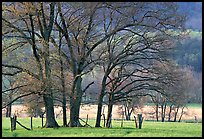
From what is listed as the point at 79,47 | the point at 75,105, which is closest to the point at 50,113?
the point at 75,105

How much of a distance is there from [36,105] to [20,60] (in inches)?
177

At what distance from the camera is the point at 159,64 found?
3550 centimetres

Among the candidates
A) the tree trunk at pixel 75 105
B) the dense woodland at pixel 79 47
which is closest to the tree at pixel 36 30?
the dense woodland at pixel 79 47

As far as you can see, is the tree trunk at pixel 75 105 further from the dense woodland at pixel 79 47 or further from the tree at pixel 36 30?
the tree at pixel 36 30

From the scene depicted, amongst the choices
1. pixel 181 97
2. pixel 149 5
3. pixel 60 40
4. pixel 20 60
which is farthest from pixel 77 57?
pixel 181 97

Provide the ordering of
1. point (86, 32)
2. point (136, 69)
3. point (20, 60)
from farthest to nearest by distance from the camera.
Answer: point (136, 69), point (86, 32), point (20, 60)

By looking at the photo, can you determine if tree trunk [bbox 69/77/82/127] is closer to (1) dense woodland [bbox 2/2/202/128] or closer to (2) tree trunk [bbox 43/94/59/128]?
(1) dense woodland [bbox 2/2/202/128]

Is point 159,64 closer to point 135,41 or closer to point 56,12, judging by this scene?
point 135,41

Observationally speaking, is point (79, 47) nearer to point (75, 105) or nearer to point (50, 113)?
point (75, 105)

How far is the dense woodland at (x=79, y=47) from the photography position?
29859mm

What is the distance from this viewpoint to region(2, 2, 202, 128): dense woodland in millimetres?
29859

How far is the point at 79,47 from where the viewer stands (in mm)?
33344

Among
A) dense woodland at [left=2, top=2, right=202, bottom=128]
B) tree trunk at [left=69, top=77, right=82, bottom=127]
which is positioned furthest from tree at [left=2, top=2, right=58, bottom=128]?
tree trunk at [left=69, top=77, right=82, bottom=127]

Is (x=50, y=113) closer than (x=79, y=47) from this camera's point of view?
Yes
